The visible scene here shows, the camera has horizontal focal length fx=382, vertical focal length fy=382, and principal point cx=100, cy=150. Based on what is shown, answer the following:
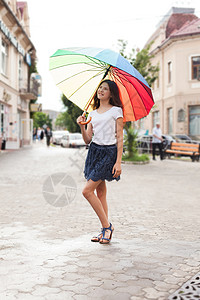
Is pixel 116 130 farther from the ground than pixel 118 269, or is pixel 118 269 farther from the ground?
pixel 116 130

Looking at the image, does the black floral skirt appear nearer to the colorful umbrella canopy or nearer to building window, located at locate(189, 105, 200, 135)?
the colorful umbrella canopy

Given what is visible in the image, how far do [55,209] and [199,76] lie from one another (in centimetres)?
2638

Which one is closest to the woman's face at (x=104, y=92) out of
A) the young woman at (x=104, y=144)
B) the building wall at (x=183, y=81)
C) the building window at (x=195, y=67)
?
the young woman at (x=104, y=144)

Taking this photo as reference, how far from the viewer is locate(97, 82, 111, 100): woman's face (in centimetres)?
437

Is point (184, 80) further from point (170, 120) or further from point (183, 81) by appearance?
point (170, 120)

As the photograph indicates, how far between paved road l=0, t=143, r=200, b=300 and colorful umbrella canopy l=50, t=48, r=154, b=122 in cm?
158

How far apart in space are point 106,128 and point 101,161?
0.37 metres

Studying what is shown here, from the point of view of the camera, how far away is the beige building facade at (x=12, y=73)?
78.8 feet

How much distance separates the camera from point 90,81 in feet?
15.9

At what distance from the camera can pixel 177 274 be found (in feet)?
10.8

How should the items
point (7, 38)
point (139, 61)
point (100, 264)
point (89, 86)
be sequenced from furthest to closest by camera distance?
point (7, 38), point (139, 61), point (89, 86), point (100, 264)

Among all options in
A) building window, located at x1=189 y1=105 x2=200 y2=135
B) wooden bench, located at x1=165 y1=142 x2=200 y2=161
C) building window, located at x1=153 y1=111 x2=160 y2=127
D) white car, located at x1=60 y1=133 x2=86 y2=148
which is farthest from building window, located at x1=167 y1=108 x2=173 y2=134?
wooden bench, located at x1=165 y1=142 x2=200 y2=161

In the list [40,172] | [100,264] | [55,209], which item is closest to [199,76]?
[40,172]

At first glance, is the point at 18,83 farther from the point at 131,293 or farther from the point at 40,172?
the point at 131,293
